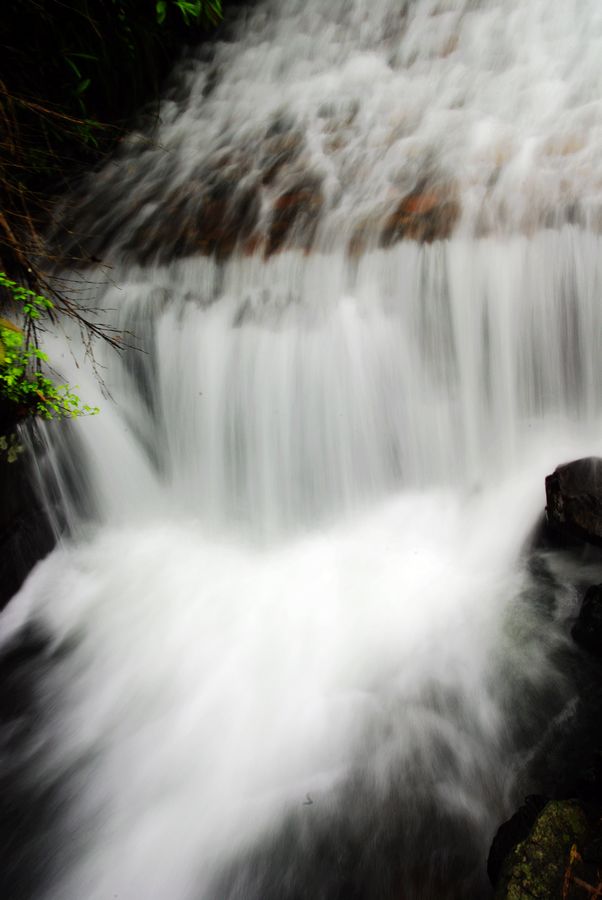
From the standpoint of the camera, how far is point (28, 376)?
3900 mm

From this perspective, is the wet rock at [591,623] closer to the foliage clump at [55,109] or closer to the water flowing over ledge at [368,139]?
the water flowing over ledge at [368,139]

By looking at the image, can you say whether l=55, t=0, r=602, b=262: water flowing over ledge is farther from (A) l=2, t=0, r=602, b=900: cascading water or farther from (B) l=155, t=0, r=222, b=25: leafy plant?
(B) l=155, t=0, r=222, b=25: leafy plant

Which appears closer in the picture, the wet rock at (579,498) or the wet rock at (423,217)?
the wet rock at (579,498)

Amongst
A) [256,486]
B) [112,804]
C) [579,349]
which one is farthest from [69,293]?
[579,349]

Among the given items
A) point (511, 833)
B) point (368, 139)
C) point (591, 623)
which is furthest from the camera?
point (368, 139)

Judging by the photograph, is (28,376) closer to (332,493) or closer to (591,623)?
(332,493)

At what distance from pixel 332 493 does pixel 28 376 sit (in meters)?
2.46

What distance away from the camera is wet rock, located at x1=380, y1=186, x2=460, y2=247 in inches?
159

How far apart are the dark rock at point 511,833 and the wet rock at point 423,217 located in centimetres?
353

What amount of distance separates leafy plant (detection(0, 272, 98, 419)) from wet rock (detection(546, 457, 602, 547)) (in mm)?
3216

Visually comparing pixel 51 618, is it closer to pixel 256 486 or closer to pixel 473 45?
pixel 256 486

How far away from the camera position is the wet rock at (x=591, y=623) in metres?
2.71

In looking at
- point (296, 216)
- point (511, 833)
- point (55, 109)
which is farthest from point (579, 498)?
point (55, 109)

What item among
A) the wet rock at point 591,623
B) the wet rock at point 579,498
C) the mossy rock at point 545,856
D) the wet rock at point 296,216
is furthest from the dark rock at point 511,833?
the wet rock at point 296,216
